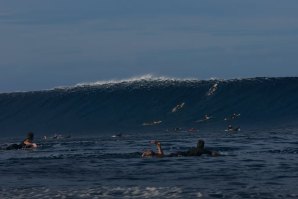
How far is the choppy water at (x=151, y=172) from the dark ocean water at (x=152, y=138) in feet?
0.07

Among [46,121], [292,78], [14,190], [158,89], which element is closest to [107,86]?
[158,89]

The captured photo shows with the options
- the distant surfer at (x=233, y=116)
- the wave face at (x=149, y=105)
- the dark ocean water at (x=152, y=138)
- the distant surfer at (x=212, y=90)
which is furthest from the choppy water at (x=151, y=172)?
the distant surfer at (x=212, y=90)

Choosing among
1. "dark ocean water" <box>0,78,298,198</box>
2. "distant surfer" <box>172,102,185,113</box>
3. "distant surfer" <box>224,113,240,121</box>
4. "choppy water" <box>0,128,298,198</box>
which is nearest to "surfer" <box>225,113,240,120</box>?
"distant surfer" <box>224,113,240,121</box>

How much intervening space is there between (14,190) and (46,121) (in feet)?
104

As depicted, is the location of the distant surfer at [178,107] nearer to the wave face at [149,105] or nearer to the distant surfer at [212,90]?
the wave face at [149,105]

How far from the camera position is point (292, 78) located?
4978cm

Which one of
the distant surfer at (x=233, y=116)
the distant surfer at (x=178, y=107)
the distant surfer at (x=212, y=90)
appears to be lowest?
the distant surfer at (x=233, y=116)

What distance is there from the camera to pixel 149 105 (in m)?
48.7

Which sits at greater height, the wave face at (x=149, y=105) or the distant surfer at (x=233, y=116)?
the wave face at (x=149, y=105)

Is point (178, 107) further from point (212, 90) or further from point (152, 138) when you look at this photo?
point (152, 138)

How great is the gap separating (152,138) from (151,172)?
1449 cm

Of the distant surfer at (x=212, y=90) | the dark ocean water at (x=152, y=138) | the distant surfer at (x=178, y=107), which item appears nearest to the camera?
the dark ocean water at (x=152, y=138)

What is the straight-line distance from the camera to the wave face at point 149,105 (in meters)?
43.5

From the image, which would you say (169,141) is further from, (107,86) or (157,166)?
(107,86)
